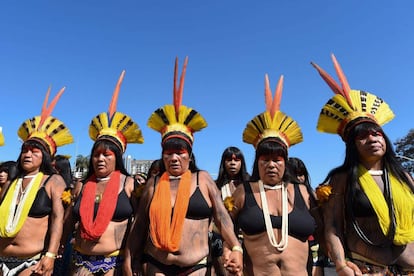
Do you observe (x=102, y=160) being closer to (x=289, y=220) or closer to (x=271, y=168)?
(x=271, y=168)

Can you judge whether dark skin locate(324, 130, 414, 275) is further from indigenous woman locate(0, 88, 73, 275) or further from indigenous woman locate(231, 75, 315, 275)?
indigenous woman locate(0, 88, 73, 275)

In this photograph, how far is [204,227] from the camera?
359 centimetres

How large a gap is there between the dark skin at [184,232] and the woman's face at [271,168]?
527 mm

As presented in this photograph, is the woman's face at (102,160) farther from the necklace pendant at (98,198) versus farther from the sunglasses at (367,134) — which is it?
the sunglasses at (367,134)

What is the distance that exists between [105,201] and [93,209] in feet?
0.51

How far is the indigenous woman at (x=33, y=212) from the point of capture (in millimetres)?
3971

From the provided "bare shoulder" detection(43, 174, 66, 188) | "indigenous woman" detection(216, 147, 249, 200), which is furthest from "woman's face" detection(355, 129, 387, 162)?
"bare shoulder" detection(43, 174, 66, 188)

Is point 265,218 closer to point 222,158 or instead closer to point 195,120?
point 195,120

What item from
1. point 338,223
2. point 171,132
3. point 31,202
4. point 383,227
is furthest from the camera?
point 31,202

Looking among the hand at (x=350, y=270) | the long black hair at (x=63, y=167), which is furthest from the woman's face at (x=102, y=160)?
the long black hair at (x=63, y=167)

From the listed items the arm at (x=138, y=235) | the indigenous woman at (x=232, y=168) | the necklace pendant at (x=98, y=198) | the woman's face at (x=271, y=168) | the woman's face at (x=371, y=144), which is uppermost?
the indigenous woman at (x=232, y=168)

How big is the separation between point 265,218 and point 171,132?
1.32 m

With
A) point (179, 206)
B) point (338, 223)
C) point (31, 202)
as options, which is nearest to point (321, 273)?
point (338, 223)

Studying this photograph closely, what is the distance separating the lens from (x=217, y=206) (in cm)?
361
